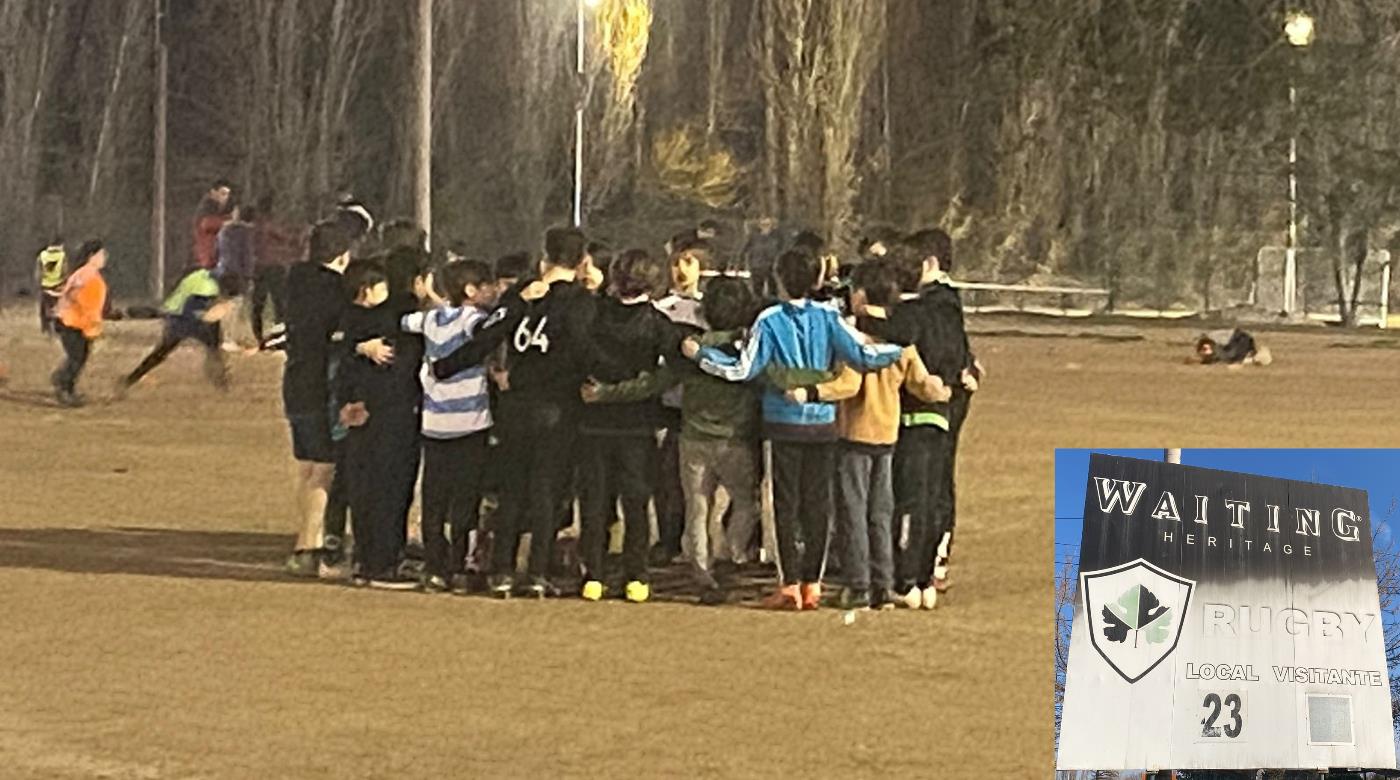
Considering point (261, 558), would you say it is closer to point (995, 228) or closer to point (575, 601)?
point (575, 601)

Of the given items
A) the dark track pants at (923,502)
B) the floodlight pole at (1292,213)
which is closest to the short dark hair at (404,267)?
the dark track pants at (923,502)

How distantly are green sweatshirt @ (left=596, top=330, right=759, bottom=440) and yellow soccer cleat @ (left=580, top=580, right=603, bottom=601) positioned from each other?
1.43ft

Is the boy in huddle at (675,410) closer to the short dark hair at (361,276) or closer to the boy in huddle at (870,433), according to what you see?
the boy in huddle at (870,433)

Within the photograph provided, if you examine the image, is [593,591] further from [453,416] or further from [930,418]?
[930,418]

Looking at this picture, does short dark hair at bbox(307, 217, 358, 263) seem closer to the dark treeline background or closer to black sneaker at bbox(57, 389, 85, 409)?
the dark treeline background

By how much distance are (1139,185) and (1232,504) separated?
0.88 metres

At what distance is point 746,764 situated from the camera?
4730 mm

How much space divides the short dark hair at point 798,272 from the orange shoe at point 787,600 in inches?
27.3

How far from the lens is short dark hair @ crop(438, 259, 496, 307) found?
197 inches

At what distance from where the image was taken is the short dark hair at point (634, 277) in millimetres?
4977

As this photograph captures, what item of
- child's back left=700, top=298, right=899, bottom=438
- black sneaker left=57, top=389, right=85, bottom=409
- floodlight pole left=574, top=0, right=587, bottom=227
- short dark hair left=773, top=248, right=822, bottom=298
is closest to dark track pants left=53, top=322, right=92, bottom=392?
black sneaker left=57, top=389, right=85, bottom=409

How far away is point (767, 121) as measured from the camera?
17.3 feet

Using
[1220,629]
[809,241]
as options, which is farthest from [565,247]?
[1220,629]

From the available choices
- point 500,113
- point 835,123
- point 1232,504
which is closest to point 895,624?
point 1232,504
